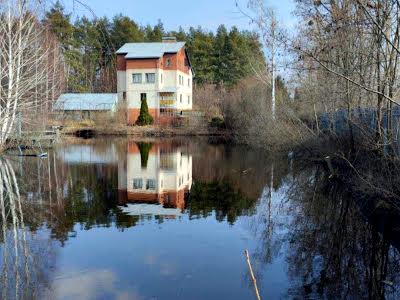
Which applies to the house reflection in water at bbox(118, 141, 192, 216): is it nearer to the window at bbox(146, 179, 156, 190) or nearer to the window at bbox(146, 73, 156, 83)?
the window at bbox(146, 179, 156, 190)

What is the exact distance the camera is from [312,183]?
17984mm

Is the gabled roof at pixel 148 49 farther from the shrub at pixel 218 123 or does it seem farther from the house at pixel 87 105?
the shrub at pixel 218 123

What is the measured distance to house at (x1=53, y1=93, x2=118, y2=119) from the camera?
171 ft

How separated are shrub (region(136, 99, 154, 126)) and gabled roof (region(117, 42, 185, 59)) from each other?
18.6ft

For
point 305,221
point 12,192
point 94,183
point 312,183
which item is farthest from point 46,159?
point 305,221

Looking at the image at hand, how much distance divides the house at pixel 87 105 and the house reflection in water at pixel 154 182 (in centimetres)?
2371

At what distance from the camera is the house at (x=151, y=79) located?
172 ft

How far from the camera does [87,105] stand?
2090 inches

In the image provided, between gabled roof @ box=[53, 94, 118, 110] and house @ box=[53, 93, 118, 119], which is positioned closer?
house @ box=[53, 93, 118, 119]

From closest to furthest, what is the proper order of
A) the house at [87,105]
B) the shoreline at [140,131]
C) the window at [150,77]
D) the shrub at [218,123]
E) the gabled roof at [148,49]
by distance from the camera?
the shrub at [218,123] → the shoreline at [140,131] → the house at [87,105] → the gabled roof at [148,49] → the window at [150,77]

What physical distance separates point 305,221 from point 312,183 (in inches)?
233

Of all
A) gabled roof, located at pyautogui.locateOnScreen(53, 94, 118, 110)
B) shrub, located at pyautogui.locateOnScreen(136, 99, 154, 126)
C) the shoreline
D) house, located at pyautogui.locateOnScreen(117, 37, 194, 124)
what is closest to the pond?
the shoreline

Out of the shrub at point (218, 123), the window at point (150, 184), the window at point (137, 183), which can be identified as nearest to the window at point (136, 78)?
the shrub at point (218, 123)

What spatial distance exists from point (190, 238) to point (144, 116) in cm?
4030
